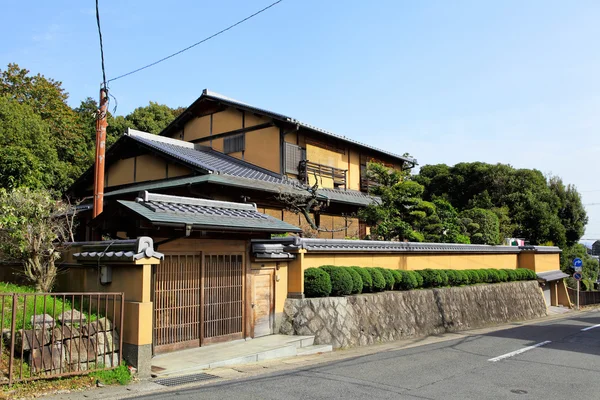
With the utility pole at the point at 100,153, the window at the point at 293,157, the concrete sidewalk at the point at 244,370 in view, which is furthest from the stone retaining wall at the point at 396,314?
the window at the point at 293,157

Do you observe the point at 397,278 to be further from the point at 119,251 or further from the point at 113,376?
the point at 113,376

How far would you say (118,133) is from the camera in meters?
35.4

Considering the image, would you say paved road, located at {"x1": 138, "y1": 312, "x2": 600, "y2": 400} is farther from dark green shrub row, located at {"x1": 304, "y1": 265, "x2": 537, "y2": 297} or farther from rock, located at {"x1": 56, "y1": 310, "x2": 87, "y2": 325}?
dark green shrub row, located at {"x1": 304, "y1": 265, "x2": 537, "y2": 297}

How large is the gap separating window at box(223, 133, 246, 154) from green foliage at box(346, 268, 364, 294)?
1127 cm

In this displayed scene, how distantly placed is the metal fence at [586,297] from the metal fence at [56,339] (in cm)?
3655

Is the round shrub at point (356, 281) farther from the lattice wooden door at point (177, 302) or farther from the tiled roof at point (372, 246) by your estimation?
the lattice wooden door at point (177, 302)

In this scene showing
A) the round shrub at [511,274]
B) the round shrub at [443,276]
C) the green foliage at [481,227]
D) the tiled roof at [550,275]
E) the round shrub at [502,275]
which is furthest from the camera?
the tiled roof at [550,275]

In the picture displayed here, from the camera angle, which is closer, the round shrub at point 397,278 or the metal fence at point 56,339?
the metal fence at point 56,339

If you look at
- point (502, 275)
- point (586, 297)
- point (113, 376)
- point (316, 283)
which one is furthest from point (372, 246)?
point (586, 297)

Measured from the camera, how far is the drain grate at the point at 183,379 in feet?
26.7

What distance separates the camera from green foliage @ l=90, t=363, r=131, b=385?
7902mm

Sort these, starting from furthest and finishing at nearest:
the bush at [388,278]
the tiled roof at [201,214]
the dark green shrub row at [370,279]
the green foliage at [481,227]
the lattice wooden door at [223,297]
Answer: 1. the green foliage at [481,227]
2. the bush at [388,278]
3. the dark green shrub row at [370,279]
4. the lattice wooden door at [223,297]
5. the tiled roof at [201,214]

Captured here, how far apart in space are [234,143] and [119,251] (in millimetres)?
15402

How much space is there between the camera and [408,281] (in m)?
16.7
